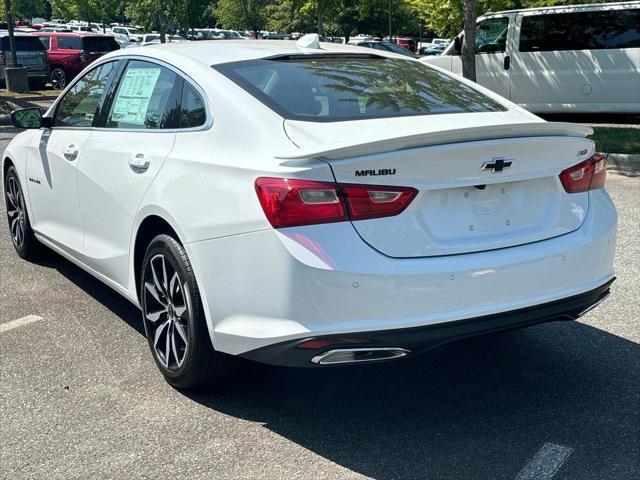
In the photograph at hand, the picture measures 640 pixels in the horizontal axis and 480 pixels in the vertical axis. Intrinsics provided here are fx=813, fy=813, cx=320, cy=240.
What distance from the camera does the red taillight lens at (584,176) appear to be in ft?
11.8

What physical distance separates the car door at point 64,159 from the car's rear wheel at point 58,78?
20.3 m

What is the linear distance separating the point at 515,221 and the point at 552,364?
42.9 inches

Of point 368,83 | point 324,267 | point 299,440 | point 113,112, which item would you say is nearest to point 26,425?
point 299,440

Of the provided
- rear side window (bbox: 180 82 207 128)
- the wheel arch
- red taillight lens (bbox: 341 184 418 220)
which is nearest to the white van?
rear side window (bbox: 180 82 207 128)

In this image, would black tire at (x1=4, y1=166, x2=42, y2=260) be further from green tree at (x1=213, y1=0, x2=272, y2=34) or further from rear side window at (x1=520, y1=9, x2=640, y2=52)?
green tree at (x1=213, y1=0, x2=272, y2=34)

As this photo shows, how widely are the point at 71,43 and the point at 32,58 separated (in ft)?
6.06

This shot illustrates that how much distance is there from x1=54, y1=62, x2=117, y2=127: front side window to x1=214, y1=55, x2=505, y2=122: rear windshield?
48.7 inches

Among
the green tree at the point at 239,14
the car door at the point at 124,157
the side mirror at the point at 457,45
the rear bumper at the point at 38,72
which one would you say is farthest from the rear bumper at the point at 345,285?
the green tree at the point at 239,14

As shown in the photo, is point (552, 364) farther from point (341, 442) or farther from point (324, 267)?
point (324, 267)

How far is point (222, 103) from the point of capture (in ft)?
12.0

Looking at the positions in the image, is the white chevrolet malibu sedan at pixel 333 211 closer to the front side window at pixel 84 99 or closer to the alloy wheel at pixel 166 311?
the alloy wheel at pixel 166 311

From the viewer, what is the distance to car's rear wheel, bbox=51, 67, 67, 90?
80.7ft

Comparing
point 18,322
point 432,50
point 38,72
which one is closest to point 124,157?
point 18,322

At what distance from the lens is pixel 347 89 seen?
380 centimetres
